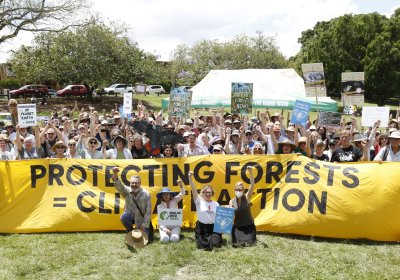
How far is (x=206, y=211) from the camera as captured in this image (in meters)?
7.00

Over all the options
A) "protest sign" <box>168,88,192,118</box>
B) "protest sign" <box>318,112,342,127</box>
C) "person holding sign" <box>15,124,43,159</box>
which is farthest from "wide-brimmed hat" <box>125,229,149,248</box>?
"protest sign" <box>318,112,342,127</box>

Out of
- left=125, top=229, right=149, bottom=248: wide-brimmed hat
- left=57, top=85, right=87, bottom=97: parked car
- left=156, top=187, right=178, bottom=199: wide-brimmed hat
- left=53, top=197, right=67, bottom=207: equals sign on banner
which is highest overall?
left=57, top=85, right=87, bottom=97: parked car

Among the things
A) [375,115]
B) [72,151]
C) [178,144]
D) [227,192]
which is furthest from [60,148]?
[375,115]

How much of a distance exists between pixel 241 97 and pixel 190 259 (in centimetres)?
576

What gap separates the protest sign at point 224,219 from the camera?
6695 mm

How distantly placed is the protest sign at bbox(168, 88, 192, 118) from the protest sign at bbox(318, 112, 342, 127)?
3.80 metres

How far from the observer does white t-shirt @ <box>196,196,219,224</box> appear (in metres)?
6.98

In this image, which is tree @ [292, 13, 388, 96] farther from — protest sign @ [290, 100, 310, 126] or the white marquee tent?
protest sign @ [290, 100, 310, 126]

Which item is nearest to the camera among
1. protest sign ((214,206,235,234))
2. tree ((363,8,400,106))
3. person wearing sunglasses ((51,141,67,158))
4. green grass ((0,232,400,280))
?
green grass ((0,232,400,280))

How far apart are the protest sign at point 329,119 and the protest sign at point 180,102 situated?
12.5ft

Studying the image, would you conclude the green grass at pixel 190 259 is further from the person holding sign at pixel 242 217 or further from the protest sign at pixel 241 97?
the protest sign at pixel 241 97

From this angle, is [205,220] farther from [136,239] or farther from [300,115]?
[300,115]

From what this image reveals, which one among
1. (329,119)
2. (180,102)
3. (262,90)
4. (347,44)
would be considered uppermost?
(347,44)

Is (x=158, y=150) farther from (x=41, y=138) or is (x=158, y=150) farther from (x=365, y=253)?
(x=365, y=253)
